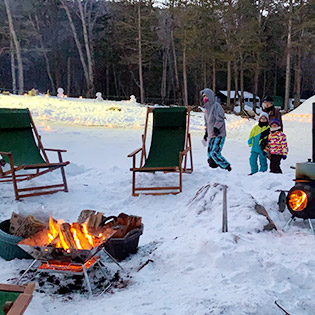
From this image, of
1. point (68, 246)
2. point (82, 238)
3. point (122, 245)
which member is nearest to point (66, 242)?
point (68, 246)

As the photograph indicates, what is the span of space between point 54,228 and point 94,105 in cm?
1435

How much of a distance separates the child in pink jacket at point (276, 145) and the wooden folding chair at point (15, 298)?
4.64m

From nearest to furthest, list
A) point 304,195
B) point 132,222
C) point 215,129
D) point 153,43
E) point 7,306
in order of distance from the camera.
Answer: point 7,306, point 132,222, point 304,195, point 215,129, point 153,43

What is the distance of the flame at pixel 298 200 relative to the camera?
141 inches

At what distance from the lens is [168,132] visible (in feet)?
19.6

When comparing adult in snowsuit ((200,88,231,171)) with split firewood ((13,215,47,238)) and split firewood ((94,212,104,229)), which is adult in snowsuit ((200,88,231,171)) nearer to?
split firewood ((94,212,104,229))

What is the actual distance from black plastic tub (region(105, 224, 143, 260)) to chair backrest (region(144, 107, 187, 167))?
2.43 meters

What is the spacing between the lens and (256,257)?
271 cm

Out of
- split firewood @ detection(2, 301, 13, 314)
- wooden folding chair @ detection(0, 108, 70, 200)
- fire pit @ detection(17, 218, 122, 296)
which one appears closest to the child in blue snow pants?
wooden folding chair @ detection(0, 108, 70, 200)

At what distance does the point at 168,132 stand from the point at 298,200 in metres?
2.74

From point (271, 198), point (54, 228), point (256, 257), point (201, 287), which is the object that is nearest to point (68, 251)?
point (54, 228)

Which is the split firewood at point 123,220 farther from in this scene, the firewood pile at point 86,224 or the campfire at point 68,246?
the campfire at point 68,246

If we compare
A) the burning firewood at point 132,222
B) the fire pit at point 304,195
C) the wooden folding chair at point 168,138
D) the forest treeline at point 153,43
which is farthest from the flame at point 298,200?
the forest treeline at point 153,43

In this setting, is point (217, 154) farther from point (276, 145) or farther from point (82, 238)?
point (82, 238)
